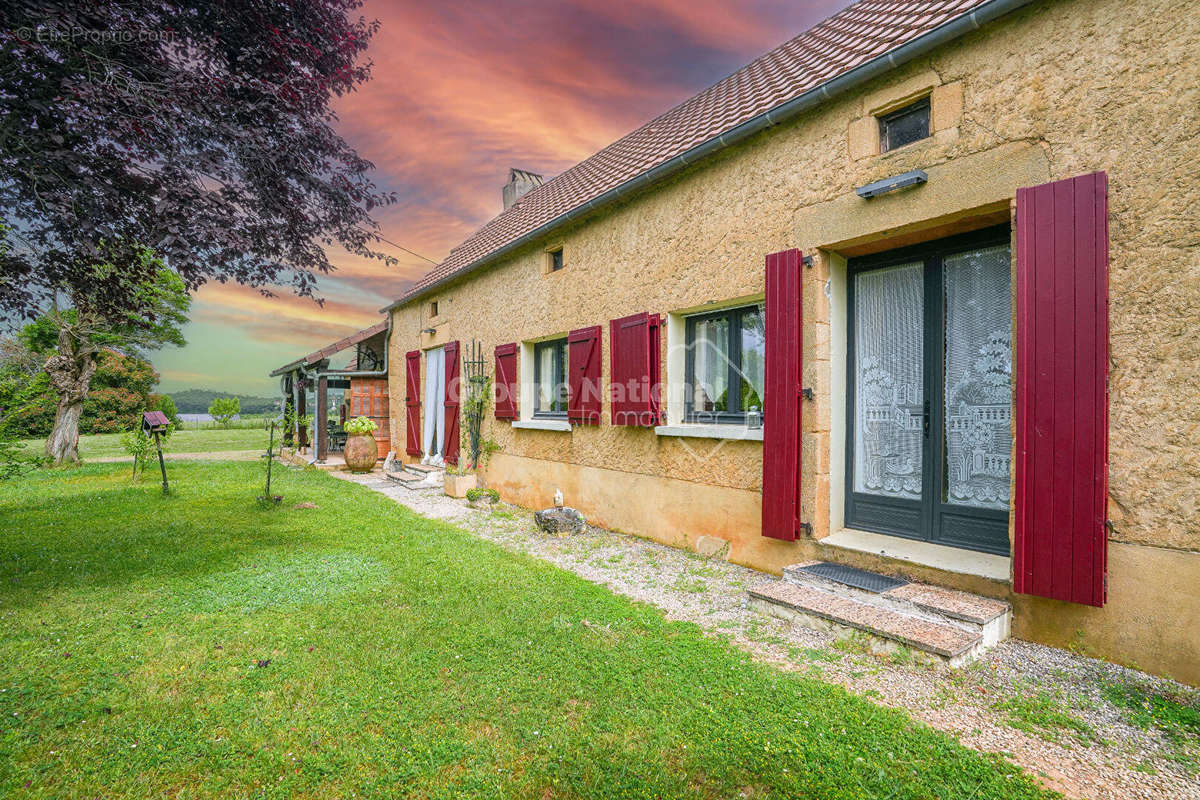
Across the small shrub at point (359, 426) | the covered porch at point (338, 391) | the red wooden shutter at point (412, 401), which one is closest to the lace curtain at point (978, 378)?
the red wooden shutter at point (412, 401)

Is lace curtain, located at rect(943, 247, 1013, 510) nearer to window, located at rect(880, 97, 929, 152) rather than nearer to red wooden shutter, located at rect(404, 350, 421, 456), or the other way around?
window, located at rect(880, 97, 929, 152)

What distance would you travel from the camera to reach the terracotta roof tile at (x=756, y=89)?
14.1 feet

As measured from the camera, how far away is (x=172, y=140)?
423 cm

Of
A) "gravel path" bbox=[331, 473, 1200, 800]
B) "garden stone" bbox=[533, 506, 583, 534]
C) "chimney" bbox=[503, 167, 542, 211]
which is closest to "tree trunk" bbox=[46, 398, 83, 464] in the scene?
"chimney" bbox=[503, 167, 542, 211]

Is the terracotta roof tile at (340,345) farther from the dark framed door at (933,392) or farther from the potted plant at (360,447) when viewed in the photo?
the dark framed door at (933,392)

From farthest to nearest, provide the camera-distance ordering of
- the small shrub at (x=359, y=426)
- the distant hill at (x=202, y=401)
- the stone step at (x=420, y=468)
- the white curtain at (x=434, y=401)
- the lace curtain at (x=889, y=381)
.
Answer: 1. the distant hill at (x=202, y=401)
2. the small shrub at (x=359, y=426)
3. the white curtain at (x=434, y=401)
4. the stone step at (x=420, y=468)
5. the lace curtain at (x=889, y=381)

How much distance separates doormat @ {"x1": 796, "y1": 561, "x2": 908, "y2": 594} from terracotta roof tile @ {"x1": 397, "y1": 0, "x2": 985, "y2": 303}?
3.92m

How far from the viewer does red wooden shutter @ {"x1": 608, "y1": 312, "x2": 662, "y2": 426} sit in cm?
584

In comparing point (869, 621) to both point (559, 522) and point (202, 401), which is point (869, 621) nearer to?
point (559, 522)

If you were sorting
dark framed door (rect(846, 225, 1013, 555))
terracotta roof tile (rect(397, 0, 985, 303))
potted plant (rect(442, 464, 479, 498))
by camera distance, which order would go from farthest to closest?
potted plant (rect(442, 464, 479, 498))
terracotta roof tile (rect(397, 0, 985, 303))
dark framed door (rect(846, 225, 1013, 555))

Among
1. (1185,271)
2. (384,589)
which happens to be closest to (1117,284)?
(1185,271)

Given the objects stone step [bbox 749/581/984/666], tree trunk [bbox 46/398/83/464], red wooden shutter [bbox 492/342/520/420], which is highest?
red wooden shutter [bbox 492/342/520/420]

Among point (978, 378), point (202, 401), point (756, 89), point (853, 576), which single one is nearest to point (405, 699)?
point (853, 576)

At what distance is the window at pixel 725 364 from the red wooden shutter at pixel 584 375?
133cm
